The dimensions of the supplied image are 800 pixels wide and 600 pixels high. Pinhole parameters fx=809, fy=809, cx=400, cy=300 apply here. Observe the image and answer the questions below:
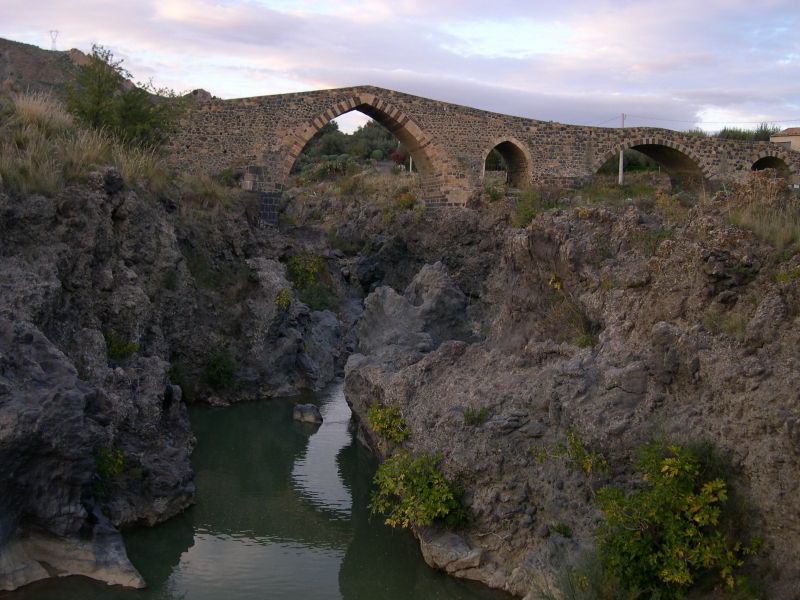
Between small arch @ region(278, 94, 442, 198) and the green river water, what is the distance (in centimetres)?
1355

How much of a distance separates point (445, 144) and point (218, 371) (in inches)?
568

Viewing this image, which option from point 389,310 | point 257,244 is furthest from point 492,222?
point 389,310

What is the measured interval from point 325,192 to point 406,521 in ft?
81.5

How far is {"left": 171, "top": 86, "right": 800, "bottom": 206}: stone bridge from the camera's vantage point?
73.1ft

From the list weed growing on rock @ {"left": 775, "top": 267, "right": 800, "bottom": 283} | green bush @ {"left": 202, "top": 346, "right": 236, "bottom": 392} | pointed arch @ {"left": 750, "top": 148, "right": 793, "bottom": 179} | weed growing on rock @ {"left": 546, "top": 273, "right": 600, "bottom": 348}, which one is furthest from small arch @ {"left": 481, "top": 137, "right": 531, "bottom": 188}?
weed growing on rock @ {"left": 775, "top": 267, "right": 800, "bottom": 283}

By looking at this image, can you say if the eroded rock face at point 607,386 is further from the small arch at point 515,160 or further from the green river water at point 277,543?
the small arch at point 515,160

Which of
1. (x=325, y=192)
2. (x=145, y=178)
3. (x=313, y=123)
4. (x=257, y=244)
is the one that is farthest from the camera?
(x=325, y=192)

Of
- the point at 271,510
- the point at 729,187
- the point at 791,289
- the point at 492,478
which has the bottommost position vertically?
the point at 271,510

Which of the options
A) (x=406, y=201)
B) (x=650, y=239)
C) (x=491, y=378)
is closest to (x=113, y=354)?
(x=491, y=378)

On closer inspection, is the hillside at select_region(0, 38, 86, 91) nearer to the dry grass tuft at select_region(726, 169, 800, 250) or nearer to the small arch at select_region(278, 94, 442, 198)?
the small arch at select_region(278, 94, 442, 198)

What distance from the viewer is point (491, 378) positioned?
7719mm

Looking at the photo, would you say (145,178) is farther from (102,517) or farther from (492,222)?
(492,222)

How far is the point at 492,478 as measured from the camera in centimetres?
659

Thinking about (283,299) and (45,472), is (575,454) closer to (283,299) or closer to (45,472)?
(45,472)
